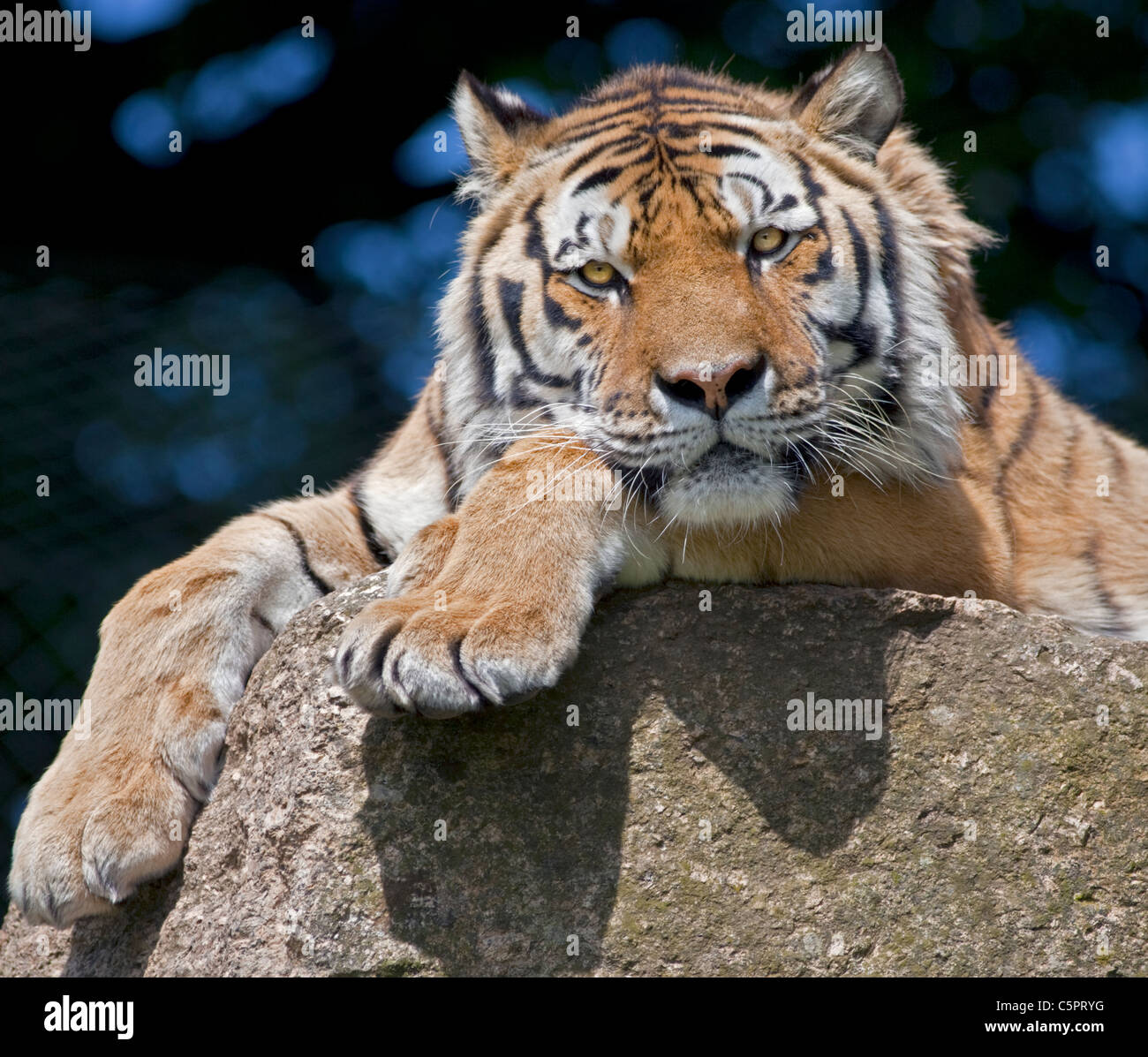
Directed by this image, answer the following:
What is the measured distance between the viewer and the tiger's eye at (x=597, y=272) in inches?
98.3

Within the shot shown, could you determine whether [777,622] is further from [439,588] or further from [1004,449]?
[1004,449]

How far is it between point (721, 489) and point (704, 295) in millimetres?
356

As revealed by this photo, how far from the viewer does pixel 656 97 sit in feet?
9.94

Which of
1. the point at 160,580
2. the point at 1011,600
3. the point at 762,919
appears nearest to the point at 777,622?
the point at 762,919

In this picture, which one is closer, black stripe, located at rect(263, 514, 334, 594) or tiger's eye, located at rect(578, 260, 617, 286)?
tiger's eye, located at rect(578, 260, 617, 286)

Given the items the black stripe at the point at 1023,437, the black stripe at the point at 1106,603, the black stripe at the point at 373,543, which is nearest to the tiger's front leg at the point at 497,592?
the black stripe at the point at 373,543

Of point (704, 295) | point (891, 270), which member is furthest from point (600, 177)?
point (891, 270)

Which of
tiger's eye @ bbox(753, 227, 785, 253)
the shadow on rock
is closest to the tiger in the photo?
tiger's eye @ bbox(753, 227, 785, 253)

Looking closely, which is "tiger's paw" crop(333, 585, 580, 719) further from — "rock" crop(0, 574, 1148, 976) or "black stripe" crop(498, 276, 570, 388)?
"black stripe" crop(498, 276, 570, 388)

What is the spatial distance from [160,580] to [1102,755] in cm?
174

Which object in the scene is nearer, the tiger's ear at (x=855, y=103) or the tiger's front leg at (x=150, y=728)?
the tiger's front leg at (x=150, y=728)

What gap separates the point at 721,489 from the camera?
2.21 m

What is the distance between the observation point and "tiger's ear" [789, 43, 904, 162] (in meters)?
2.72

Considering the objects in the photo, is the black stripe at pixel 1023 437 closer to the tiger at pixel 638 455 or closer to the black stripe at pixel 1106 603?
the tiger at pixel 638 455
